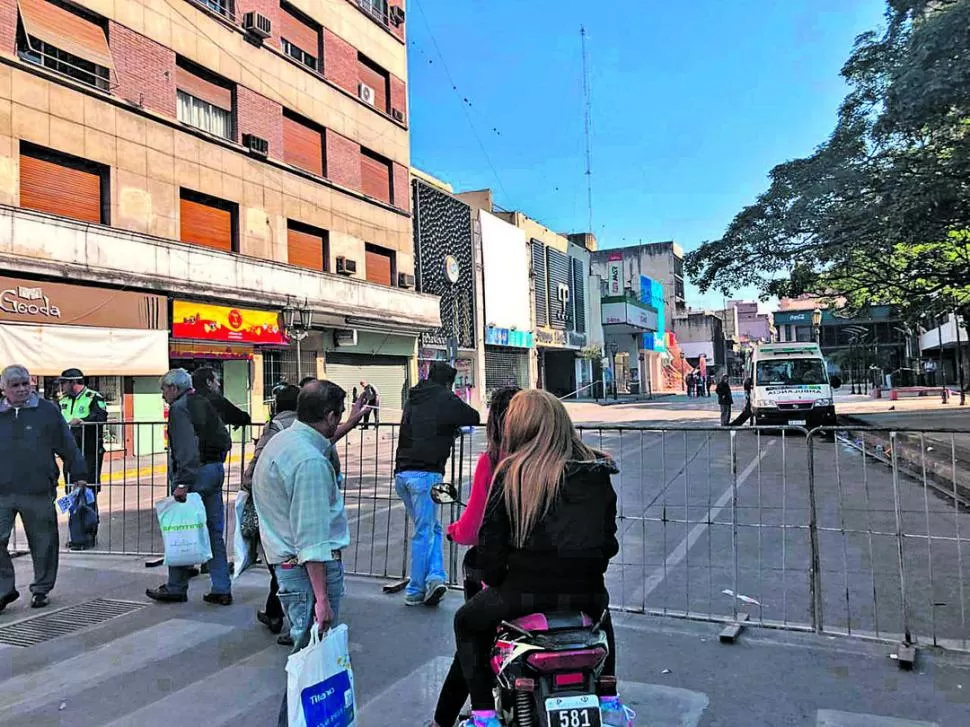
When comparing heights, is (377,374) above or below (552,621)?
above

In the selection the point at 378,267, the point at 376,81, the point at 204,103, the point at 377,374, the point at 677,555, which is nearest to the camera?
the point at 677,555

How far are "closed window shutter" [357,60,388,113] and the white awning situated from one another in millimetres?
14027

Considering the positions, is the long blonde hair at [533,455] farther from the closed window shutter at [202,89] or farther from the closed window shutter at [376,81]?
the closed window shutter at [376,81]

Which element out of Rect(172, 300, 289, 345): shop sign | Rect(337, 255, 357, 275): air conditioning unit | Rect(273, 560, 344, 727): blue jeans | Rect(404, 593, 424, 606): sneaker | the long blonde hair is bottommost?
Rect(404, 593, 424, 606): sneaker

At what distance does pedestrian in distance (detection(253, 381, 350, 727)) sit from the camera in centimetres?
313

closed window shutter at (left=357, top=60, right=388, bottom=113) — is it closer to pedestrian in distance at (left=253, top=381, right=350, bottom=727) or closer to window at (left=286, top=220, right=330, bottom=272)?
window at (left=286, top=220, right=330, bottom=272)

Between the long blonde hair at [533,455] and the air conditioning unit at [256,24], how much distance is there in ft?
70.5

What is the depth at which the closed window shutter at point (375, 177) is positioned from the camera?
26.5m

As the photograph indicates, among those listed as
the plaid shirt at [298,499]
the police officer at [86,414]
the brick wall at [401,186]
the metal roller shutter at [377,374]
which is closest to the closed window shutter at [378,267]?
the brick wall at [401,186]

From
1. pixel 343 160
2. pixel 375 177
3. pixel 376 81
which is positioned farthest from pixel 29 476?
pixel 376 81

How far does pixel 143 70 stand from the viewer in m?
17.7

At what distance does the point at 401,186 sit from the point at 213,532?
24.2 meters

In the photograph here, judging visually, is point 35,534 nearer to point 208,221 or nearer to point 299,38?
point 208,221

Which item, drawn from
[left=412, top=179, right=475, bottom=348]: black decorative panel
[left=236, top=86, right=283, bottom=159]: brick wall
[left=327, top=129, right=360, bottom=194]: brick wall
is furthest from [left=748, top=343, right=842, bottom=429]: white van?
[left=236, top=86, right=283, bottom=159]: brick wall
